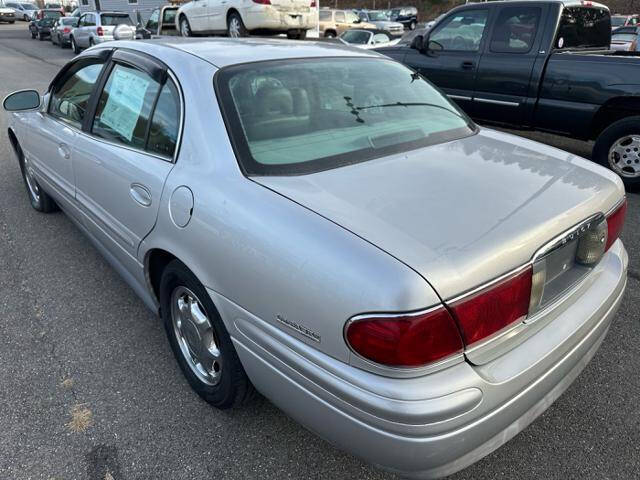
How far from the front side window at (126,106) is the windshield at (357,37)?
14.9 meters

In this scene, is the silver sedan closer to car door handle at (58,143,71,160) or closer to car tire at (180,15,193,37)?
car door handle at (58,143,71,160)

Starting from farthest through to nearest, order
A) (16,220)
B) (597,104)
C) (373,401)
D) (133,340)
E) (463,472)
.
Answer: (597,104) < (16,220) < (133,340) < (463,472) < (373,401)

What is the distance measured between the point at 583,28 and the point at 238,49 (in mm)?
5039

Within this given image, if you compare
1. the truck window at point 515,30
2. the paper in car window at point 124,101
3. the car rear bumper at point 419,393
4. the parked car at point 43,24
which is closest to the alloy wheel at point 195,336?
the car rear bumper at point 419,393

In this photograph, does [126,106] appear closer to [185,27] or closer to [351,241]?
[351,241]

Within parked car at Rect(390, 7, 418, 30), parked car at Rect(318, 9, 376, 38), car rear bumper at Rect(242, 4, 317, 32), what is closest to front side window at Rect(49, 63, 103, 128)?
car rear bumper at Rect(242, 4, 317, 32)

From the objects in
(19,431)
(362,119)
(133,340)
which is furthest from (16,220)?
(362,119)

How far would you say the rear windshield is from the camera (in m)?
18.8

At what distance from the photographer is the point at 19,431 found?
222 cm

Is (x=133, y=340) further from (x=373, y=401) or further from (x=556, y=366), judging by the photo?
(x=556, y=366)

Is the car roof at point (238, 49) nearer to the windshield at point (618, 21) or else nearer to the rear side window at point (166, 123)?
the rear side window at point (166, 123)

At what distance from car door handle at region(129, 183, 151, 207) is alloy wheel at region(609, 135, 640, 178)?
4722mm

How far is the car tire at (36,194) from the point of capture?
4305 mm

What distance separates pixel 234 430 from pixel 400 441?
1.02 metres
